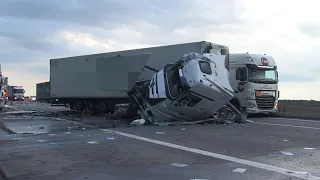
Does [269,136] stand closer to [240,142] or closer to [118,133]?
[240,142]

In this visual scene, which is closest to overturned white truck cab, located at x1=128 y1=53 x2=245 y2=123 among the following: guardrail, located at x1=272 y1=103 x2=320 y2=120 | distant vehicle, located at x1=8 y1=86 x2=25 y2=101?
guardrail, located at x1=272 y1=103 x2=320 y2=120

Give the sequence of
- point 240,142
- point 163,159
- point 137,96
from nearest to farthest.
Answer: point 163,159 < point 240,142 < point 137,96

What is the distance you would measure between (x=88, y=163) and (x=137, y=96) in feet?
32.0

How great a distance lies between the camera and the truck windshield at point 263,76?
19828 millimetres

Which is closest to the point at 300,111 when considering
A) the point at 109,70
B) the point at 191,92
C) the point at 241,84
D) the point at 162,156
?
the point at 241,84

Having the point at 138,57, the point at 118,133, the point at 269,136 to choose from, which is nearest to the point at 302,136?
the point at 269,136

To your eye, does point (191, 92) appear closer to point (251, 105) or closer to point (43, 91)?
point (251, 105)

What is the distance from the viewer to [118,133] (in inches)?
479

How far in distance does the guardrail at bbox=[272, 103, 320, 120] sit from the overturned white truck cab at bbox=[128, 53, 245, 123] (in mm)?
7274

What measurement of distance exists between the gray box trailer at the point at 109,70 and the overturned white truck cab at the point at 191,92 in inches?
63.4

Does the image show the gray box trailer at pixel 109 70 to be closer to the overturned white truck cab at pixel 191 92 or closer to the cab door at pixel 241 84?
the overturned white truck cab at pixel 191 92

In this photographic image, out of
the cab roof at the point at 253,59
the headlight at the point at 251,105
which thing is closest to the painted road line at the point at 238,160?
the headlight at the point at 251,105

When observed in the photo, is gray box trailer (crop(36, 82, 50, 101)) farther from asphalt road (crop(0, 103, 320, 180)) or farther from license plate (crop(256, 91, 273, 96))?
asphalt road (crop(0, 103, 320, 180))

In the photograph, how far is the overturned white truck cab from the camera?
46.9ft
